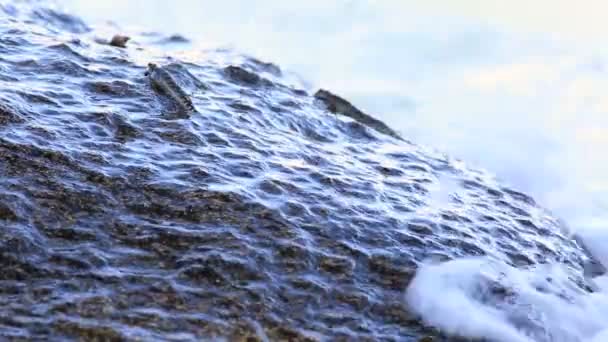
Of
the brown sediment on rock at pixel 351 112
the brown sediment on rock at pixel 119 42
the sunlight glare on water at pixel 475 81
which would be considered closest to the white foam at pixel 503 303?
the sunlight glare on water at pixel 475 81

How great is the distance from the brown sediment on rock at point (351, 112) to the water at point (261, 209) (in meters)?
0.28

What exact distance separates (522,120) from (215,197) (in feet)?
24.5

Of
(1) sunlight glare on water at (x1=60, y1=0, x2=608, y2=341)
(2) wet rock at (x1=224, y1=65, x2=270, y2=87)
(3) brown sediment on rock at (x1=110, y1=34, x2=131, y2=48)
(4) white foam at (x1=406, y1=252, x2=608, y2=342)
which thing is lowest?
(4) white foam at (x1=406, y1=252, x2=608, y2=342)

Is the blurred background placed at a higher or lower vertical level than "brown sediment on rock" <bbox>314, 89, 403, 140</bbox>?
higher

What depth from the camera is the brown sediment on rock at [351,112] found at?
364 inches

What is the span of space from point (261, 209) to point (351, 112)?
3.80 meters

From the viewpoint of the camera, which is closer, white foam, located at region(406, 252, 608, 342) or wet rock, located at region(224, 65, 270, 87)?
white foam, located at region(406, 252, 608, 342)

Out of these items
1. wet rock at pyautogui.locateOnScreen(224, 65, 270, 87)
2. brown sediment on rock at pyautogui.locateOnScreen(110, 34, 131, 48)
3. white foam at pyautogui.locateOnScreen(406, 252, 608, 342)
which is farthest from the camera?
brown sediment on rock at pyautogui.locateOnScreen(110, 34, 131, 48)

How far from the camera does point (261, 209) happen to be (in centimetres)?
597

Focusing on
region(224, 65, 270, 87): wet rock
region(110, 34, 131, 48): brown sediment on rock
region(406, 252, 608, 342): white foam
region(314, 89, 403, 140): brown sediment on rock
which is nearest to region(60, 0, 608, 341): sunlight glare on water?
region(406, 252, 608, 342): white foam

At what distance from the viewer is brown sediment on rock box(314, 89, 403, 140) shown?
30.4 ft

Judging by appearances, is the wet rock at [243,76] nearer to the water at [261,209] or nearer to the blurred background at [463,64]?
the water at [261,209]

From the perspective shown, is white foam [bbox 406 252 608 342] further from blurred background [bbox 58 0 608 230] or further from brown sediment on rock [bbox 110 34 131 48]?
brown sediment on rock [bbox 110 34 131 48]

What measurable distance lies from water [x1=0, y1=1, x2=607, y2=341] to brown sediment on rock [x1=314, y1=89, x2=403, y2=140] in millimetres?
282
